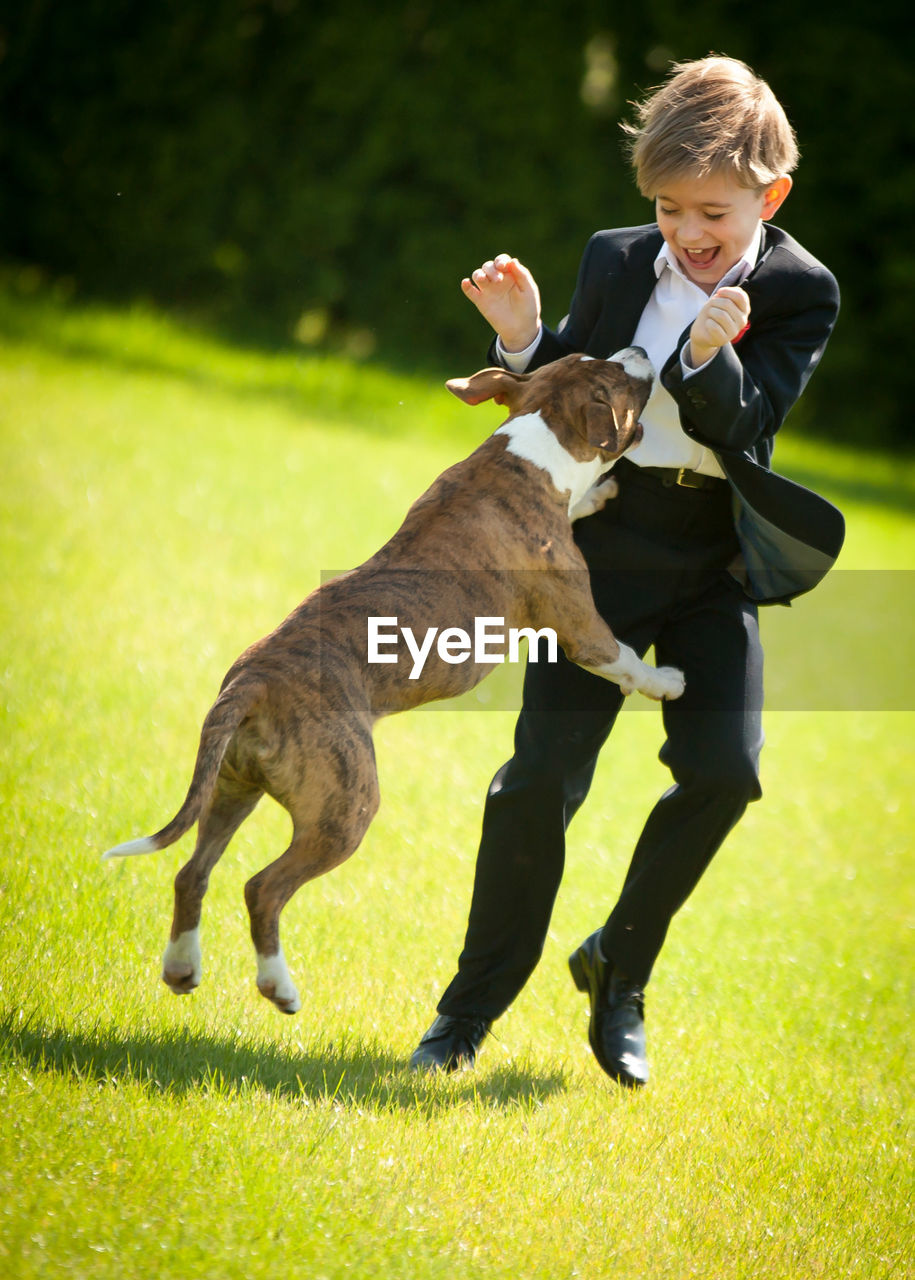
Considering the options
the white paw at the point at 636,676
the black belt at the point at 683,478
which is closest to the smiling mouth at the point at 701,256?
the black belt at the point at 683,478

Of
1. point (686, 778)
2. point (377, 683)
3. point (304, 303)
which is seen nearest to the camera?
point (377, 683)

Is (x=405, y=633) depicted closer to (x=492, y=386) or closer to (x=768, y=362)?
(x=492, y=386)

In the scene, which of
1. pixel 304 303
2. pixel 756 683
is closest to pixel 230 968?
pixel 756 683

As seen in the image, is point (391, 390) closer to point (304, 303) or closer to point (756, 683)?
point (304, 303)

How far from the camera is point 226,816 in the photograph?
3.36m

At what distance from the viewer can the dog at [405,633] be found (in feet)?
10.3

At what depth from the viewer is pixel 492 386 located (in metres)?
3.80

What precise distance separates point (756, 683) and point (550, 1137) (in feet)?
4.18

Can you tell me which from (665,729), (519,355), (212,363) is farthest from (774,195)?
(212,363)

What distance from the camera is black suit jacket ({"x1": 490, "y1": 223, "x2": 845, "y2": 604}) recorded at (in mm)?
3314

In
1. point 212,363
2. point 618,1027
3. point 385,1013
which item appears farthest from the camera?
point 212,363

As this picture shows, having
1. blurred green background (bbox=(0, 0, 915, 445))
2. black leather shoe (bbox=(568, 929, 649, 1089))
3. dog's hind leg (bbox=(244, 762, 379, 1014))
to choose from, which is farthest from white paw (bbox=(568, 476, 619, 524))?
blurred green background (bbox=(0, 0, 915, 445))

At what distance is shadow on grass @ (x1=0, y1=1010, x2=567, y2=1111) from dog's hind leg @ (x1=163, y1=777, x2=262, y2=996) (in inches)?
8.0

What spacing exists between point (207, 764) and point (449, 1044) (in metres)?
1.22
